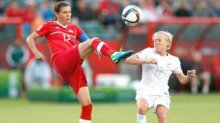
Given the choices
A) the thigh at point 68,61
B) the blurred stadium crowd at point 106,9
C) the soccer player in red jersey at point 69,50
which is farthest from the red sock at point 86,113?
the blurred stadium crowd at point 106,9

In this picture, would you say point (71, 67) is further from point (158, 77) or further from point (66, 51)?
point (158, 77)

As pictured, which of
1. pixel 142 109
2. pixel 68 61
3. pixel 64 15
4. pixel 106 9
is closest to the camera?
pixel 142 109

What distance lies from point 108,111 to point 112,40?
614 centimetres

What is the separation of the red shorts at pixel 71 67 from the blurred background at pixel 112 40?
1106 cm

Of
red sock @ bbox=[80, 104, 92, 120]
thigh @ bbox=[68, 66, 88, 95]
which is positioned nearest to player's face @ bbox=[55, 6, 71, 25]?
thigh @ bbox=[68, 66, 88, 95]

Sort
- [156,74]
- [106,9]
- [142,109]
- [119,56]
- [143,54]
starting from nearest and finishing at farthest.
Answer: [119,56]
[142,109]
[143,54]
[156,74]
[106,9]

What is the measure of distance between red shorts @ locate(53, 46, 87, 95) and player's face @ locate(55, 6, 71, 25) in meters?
0.71

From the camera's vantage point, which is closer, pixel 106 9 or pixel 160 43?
pixel 160 43

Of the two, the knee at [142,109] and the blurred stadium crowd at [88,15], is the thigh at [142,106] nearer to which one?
the knee at [142,109]

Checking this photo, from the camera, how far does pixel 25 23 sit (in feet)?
90.3

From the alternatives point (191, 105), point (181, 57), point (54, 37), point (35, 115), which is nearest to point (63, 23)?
point (54, 37)

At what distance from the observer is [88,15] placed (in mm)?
28547

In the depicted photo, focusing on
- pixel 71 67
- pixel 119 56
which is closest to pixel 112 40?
pixel 71 67

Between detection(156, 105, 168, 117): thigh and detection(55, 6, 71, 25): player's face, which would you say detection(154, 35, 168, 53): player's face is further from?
detection(55, 6, 71, 25): player's face
